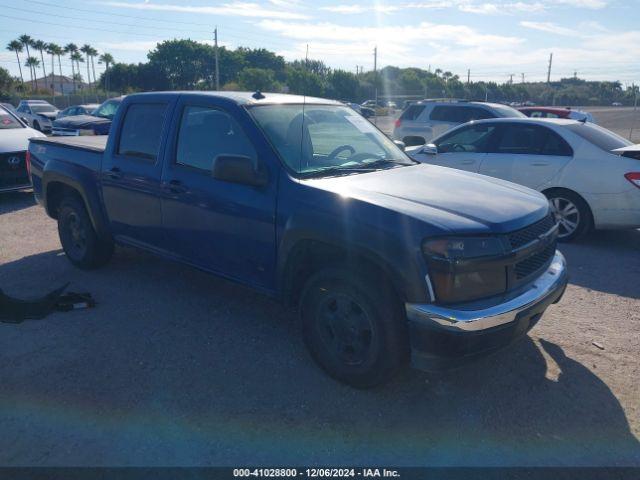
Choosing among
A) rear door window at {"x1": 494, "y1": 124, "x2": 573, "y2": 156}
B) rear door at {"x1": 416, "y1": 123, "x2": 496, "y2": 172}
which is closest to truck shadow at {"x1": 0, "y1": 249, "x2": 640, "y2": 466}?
rear door window at {"x1": 494, "y1": 124, "x2": 573, "y2": 156}

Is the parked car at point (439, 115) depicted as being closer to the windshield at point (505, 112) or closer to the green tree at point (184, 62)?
the windshield at point (505, 112)

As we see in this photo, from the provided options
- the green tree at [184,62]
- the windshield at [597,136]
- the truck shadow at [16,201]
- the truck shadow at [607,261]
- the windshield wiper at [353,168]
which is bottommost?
the truck shadow at [16,201]

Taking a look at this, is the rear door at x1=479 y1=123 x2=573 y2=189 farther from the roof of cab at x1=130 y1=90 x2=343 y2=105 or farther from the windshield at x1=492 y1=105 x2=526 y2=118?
the windshield at x1=492 y1=105 x2=526 y2=118

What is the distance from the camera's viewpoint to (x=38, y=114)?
25.6 m

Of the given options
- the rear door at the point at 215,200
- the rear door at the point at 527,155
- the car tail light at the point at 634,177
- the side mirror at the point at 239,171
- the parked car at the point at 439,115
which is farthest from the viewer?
the parked car at the point at 439,115

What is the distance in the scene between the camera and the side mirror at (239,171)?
11.9 ft

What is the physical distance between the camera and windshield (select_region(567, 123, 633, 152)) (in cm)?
681

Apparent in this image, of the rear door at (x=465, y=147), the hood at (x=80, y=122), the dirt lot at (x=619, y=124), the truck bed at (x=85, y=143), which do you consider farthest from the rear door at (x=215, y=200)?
the dirt lot at (x=619, y=124)

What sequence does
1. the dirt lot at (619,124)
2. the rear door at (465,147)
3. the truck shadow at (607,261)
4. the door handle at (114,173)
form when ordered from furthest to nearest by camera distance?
1. the dirt lot at (619,124)
2. the rear door at (465,147)
3. the truck shadow at (607,261)
4. the door handle at (114,173)

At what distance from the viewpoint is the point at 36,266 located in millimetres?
5961

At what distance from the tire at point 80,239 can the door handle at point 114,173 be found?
748 millimetres

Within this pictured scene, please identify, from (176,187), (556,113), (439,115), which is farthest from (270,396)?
(556,113)

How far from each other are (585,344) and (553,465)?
162cm

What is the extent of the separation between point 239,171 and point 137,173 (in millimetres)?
1568
